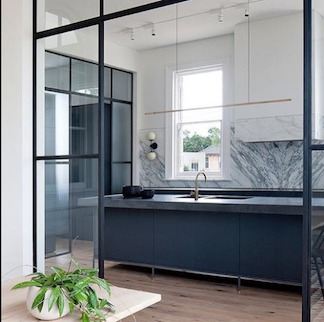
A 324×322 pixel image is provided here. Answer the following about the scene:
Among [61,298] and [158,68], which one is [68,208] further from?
[158,68]

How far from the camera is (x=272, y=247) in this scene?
12.6ft

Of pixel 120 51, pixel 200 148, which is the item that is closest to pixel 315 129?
pixel 200 148

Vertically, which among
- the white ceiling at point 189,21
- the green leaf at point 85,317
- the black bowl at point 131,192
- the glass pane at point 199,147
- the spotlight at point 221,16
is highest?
the white ceiling at point 189,21

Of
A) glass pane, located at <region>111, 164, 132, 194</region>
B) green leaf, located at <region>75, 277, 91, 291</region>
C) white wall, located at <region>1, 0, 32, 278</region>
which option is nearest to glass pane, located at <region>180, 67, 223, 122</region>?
glass pane, located at <region>111, 164, 132, 194</region>

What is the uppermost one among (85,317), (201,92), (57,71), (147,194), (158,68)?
(158,68)

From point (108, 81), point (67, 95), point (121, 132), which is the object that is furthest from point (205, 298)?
point (108, 81)

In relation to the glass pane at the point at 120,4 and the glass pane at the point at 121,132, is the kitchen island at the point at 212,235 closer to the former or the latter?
the glass pane at the point at 120,4

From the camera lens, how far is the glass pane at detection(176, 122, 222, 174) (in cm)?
682

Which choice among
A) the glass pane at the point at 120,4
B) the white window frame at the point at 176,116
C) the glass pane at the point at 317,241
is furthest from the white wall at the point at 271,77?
the glass pane at the point at 317,241

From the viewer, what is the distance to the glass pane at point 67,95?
322 centimetres

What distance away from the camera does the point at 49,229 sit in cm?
353

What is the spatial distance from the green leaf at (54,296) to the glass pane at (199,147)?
5.26 m

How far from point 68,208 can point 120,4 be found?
5.17 feet

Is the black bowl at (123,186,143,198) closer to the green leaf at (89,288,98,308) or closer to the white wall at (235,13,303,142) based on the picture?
the white wall at (235,13,303,142)
